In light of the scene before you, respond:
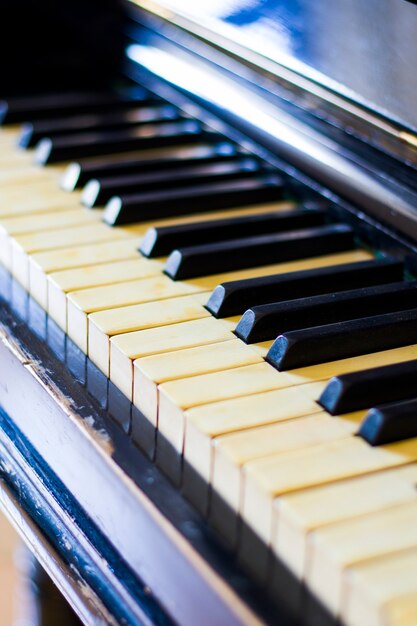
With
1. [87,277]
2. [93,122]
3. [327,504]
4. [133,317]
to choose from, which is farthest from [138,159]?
[327,504]

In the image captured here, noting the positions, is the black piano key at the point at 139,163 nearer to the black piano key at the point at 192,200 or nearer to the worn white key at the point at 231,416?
the black piano key at the point at 192,200

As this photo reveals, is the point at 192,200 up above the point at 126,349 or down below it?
above

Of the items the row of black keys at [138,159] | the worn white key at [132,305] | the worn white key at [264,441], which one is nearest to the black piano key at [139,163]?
the row of black keys at [138,159]

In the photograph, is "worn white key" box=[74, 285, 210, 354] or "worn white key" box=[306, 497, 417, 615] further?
"worn white key" box=[74, 285, 210, 354]

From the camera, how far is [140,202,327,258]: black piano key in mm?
1230

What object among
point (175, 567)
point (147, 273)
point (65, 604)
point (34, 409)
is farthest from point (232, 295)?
point (65, 604)

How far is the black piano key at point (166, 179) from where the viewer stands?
138 cm

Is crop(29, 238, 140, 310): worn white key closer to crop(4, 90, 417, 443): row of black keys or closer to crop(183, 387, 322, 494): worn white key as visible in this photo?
crop(4, 90, 417, 443): row of black keys

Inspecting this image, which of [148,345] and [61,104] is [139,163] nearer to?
[61,104]

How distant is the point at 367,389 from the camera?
89 cm

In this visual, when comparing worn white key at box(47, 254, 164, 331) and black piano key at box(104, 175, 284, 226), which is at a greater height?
black piano key at box(104, 175, 284, 226)

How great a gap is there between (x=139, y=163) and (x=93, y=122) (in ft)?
0.74

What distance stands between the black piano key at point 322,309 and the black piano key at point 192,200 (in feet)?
1.10

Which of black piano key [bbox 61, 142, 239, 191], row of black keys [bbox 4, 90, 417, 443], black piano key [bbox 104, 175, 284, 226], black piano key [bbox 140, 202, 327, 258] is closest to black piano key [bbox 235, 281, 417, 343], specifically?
row of black keys [bbox 4, 90, 417, 443]
